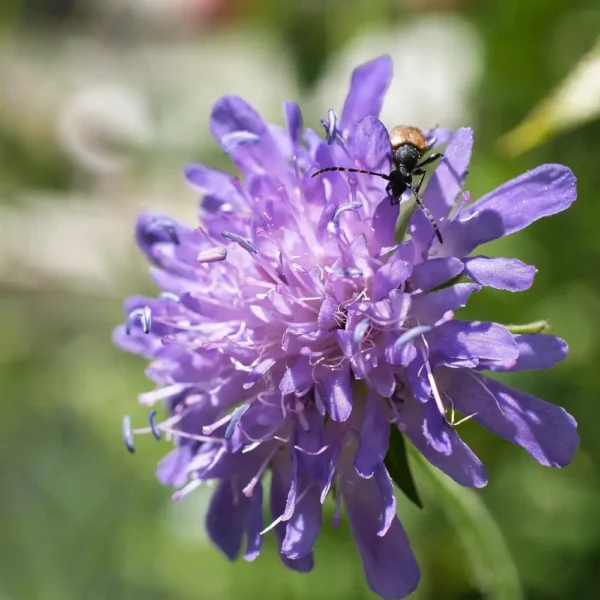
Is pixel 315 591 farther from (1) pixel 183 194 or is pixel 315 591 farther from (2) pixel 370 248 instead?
(1) pixel 183 194

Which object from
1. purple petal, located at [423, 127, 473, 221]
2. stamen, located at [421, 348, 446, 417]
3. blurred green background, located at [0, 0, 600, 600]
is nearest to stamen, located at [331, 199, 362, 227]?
purple petal, located at [423, 127, 473, 221]

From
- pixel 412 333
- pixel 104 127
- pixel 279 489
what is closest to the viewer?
pixel 412 333

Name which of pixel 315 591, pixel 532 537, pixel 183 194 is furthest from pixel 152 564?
pixel 183 194

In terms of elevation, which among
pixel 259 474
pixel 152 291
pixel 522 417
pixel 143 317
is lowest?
pixel 152 291

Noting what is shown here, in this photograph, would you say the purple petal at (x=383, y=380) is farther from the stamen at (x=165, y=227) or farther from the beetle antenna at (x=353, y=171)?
the stamen at (x=165, y=227)

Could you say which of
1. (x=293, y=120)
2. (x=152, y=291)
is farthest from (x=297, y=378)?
(x=152, y=291)

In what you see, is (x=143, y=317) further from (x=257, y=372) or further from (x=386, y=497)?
(x=386, y=497)

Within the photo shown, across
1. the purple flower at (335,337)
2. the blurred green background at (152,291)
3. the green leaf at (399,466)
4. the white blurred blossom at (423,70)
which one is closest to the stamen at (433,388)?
the purple flower at (335,337)
